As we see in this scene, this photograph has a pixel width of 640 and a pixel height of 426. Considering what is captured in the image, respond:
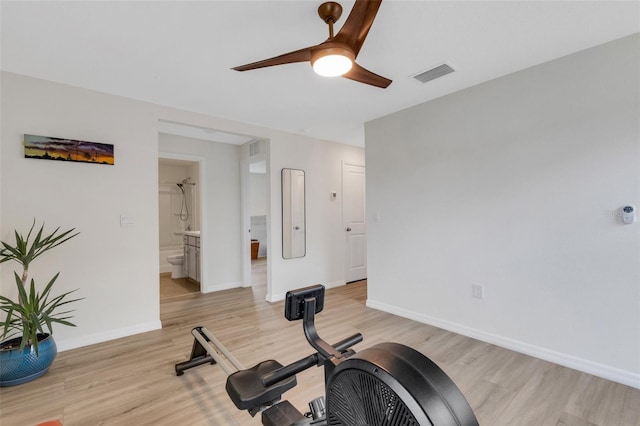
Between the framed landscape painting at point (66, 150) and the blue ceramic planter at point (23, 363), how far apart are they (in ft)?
4.96

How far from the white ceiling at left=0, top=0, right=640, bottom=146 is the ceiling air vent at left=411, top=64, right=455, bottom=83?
70 mm

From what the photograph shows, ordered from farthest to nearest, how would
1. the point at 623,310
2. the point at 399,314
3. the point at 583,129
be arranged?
1. the point at 399,314
2. the point at 583,129
3. the point at 623,310

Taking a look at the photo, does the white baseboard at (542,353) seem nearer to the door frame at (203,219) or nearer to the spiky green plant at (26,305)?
the door frame at (203,219)

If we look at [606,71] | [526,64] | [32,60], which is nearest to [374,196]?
[526,64]

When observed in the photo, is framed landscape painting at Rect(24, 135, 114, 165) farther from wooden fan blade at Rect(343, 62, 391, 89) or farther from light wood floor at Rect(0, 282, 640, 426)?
wooden fan blade at Rect(343, 62, 391, 89)

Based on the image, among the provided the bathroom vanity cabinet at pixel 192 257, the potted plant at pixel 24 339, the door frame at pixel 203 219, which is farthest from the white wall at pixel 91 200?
the bathroom vanity cabinet at pixel 192 257

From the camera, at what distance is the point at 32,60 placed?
2225 mm

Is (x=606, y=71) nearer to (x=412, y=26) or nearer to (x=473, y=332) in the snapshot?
(x=412, y=26)

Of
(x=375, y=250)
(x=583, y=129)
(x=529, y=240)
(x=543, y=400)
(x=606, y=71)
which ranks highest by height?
(x=606, y=71)

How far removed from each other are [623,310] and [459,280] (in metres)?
1.12

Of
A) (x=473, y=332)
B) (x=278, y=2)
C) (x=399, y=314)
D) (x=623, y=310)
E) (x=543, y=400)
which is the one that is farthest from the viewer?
(x=399, y=314)

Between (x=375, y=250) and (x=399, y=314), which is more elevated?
(x=375, y=250)

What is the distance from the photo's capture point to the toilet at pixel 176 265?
5.34 metres

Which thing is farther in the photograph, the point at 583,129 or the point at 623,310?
the point at 583,129
